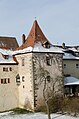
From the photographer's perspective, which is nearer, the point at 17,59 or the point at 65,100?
the point at 65,100

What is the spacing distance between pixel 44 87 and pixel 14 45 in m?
12.2

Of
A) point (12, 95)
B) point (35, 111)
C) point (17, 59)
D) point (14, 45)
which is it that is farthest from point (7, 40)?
point (35, 111)

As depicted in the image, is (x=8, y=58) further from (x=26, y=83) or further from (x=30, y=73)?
(x=26, y=83)

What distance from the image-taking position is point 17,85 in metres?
40.2

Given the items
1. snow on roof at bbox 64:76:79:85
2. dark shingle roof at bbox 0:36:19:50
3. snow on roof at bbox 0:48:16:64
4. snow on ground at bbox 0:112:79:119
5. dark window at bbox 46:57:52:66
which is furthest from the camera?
dark shingle roof at bbox 0:36:19:50

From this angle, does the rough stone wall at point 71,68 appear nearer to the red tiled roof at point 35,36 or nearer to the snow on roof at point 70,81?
the snow on roof at point 70,81

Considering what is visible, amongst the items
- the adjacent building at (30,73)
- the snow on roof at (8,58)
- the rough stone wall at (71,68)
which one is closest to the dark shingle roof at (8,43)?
the snow on roof at (8,58)

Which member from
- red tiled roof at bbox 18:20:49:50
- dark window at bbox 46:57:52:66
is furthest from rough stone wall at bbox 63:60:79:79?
dark window at bbox 46:57:52:66

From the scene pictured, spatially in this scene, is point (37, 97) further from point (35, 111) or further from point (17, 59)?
point (17, 59)

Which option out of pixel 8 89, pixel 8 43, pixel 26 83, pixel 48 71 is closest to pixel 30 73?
pixel 26 83

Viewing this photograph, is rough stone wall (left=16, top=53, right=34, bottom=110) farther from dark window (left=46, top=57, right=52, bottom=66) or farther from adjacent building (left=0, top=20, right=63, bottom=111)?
dark window (left=46, top=57, right=52, bottom=66)

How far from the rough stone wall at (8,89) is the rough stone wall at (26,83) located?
76 cm

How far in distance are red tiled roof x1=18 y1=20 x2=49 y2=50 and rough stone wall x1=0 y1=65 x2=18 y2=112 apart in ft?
12.8

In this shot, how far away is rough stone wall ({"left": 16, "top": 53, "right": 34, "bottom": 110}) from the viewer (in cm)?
3766
